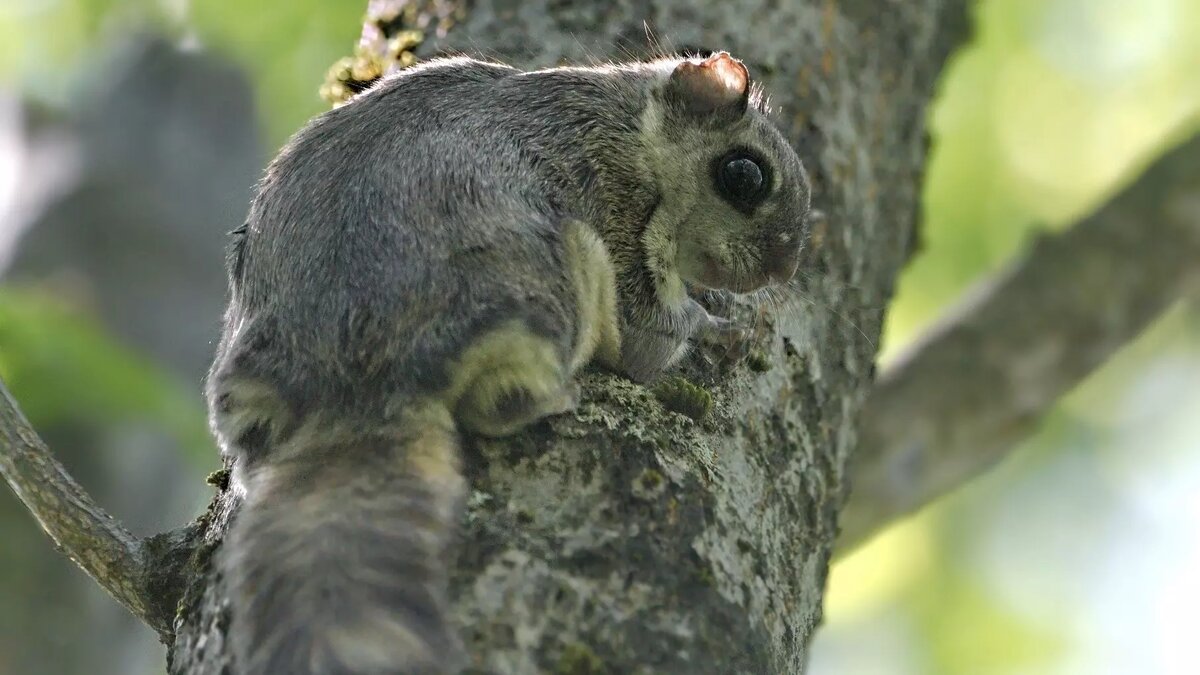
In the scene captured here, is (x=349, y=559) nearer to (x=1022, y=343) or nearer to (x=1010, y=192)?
(x=1022, y=343)

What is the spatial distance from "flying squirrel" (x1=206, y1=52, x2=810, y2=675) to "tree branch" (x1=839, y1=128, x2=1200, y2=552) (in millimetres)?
1895

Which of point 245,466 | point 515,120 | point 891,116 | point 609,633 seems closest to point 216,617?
point 245,466

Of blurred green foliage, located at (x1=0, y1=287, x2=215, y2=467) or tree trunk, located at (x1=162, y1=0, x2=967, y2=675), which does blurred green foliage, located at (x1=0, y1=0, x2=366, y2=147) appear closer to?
blurred green foliage, located at (x1=0, y1=287, x2=215, y2=467)

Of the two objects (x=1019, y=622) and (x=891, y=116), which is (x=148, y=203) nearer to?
(x=891, y=116)

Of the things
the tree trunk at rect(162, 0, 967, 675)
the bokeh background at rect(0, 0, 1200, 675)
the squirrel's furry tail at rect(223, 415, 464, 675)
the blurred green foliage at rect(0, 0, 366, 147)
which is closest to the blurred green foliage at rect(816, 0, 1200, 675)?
the bokeh background at rect(0, 0, 1200, 675)

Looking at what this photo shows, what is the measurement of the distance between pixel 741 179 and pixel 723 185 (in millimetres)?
58

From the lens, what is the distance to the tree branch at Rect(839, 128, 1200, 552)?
5418mm

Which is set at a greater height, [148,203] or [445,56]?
[148,203]

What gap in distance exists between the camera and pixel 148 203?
7.91m

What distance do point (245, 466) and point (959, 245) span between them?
21.9 ft

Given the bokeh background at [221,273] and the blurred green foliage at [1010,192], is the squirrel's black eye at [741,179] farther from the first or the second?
the blurred green foliage at [1010,192]

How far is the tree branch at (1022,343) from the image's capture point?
5418mm

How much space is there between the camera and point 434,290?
2.78m

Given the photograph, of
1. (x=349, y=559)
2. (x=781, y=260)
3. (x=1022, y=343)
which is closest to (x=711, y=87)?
(x=781, y=260)
